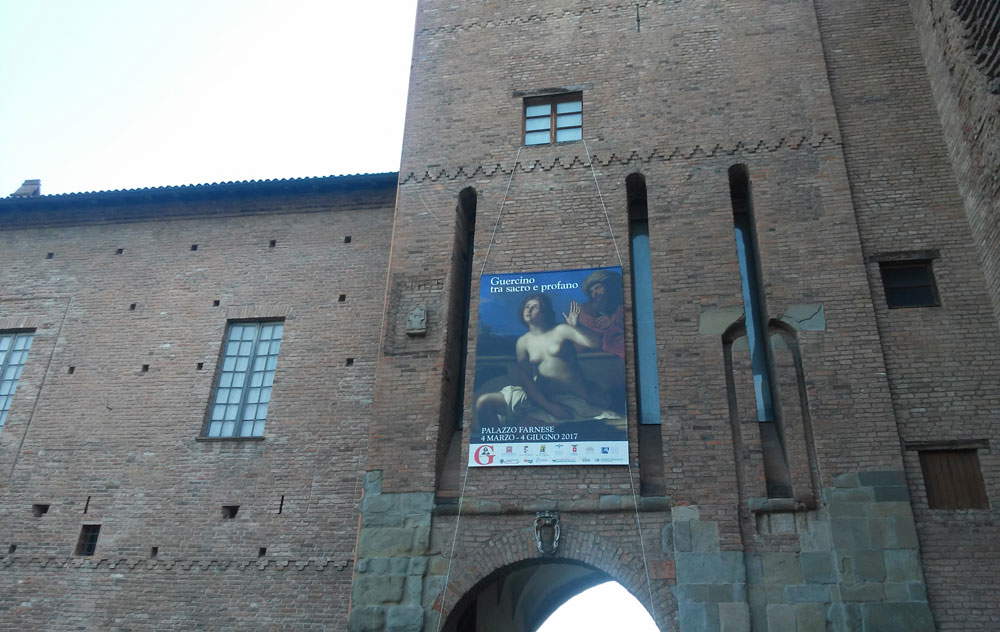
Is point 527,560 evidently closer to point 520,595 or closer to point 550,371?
point 550,371

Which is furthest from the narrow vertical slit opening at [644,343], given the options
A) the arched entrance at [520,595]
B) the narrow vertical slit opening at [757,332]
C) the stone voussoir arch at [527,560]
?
the arched entrance at [520,595]

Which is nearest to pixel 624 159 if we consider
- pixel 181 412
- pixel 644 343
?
pixel 644 343

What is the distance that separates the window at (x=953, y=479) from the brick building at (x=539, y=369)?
0.12 feet

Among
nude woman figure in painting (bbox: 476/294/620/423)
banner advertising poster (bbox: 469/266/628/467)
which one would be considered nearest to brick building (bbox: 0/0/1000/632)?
banner advertising poster (bbox: 469/266/628/467)

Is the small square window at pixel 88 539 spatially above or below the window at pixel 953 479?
below

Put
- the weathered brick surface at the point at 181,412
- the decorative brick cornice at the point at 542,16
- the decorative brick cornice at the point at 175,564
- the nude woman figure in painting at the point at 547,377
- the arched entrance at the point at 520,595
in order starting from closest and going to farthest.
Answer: the arched entrance at the point at 520,595 → the nude woman figure in painting at the point at 547,377 → the decorative brick cornice at the point at 175,564 → the weathered brick surface at the point at 181,412 → the decorative brick cornice at the point at 542,16

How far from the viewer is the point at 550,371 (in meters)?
9.68

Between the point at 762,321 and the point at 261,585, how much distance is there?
7.85 m

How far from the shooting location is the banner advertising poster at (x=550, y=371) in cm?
921

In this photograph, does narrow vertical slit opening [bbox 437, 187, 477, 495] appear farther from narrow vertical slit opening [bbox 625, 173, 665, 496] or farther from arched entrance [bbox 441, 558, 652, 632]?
narrow vertical slit opening [bbox 625, 173, 665, 496]

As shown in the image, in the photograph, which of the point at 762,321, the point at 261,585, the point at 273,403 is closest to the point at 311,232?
the point at 273,403

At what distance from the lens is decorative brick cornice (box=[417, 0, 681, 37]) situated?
12656 mm

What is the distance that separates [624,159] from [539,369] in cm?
358

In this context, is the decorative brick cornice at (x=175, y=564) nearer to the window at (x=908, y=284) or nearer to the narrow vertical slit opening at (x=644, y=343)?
the narrow vertical slit opening at (x=644, y=343)
